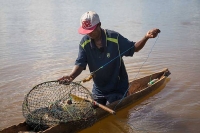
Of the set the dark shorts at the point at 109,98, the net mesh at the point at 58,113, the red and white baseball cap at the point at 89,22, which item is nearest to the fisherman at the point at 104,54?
the red and white baseball cap at the point at 89,22

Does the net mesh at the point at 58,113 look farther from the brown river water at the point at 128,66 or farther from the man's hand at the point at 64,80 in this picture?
the brown river water at the point at 128,66

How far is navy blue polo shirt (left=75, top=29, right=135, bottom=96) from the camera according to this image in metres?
4.61

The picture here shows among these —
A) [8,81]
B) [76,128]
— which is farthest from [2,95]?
[76,128]

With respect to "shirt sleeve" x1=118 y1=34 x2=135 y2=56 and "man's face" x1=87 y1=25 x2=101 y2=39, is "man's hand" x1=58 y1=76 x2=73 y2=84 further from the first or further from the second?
"shirt sleeve" x1=118 y1=34 x2=135 y2=56

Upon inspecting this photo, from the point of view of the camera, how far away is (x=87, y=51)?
15.4 ft

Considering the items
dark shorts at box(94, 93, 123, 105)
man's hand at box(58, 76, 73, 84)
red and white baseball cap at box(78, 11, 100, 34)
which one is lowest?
dark shorts at box(94, 93, 123, 105)

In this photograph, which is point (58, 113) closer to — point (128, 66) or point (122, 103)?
point (122, 103)

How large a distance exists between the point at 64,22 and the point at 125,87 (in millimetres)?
12257

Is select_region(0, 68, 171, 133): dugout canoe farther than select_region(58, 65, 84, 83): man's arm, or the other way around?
select_region(58, 65, 84, 83): man's arm

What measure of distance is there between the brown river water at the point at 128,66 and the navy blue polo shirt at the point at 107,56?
0.95 meters

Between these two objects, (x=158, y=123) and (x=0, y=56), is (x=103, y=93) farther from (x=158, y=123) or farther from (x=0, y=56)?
(x=0, y=56)

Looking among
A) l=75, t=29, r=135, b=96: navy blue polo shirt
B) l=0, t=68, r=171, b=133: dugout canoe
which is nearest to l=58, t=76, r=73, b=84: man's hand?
l=75, t=29, r=135, b=96: navy blue polo shirt

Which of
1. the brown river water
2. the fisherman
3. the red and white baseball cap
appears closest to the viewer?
the red and white baseball cap

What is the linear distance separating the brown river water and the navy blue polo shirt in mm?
946
